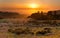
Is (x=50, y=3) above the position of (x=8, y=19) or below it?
above

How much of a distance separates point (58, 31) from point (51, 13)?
2.26 ft

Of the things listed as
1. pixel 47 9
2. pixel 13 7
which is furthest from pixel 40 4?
pixel 13 7

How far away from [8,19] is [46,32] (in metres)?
0.86

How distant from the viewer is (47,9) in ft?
10.4

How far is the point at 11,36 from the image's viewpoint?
2.13 metres

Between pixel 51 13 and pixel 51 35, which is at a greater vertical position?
pixel 51 13

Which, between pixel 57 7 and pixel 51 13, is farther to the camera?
pixel 57 7

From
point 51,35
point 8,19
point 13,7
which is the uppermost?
point 13,7

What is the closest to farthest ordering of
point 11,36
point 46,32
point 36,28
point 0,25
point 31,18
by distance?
1. point 11,36
2. point 46,32
3. point 36,28
4. point 0,25
5. point 31,18

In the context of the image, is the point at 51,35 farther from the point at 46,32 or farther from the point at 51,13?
the point at 51,13

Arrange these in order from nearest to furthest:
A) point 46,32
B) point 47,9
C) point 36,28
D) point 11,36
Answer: point 11,36 → point 46,32 → point 36,28 → point 47,9

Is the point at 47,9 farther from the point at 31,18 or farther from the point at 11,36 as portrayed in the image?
the point at 11,36

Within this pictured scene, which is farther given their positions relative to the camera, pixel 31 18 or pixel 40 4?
pixel 40 4

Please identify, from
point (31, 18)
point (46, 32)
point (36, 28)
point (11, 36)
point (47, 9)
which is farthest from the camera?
point (47, 9)
